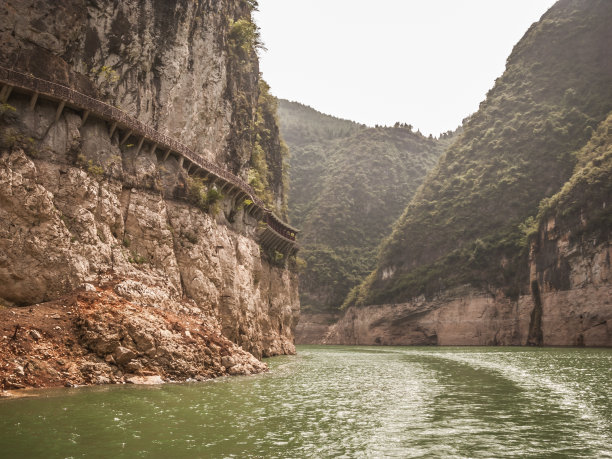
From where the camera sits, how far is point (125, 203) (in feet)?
85.0

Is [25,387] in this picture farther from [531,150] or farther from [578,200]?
[531,150]

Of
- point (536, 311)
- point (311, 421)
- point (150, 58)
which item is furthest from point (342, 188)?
point (311, 421)

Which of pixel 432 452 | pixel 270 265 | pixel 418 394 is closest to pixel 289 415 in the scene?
pixel 432 452

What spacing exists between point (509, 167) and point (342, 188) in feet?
197

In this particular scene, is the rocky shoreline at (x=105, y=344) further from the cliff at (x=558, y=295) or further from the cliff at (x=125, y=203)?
the cliff at (x=558, y=295)

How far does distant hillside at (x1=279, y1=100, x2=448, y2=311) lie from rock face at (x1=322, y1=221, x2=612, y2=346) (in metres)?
24.8

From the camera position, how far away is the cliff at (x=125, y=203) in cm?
1922

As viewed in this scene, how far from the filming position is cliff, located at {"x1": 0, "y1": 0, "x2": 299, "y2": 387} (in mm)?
19219

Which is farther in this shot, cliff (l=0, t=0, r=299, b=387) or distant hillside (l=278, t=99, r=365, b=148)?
distant hillside (l=278, t=99, r=365, b=148)

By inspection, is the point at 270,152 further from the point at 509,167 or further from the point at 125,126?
the point at 509,167

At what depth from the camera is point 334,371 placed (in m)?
28.2

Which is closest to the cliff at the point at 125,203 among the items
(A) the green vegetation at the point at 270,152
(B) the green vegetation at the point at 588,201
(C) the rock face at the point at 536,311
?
(A) the green vegetation at the point at 270,152

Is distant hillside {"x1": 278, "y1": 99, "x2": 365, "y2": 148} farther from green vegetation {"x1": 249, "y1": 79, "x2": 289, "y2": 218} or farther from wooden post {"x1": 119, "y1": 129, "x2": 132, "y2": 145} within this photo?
wooden post {"x1": 119, "y1": 129, "x2": 132, "y2": 145}

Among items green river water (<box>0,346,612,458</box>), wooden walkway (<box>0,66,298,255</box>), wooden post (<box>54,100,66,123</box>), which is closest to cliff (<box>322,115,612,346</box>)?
green river water (<box>0,346,612,458</box>)
